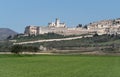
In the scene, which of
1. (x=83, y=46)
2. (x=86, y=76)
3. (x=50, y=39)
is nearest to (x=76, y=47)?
(x=83, y=46)

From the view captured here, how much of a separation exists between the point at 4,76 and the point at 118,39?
150 m

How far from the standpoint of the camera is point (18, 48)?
118 meters

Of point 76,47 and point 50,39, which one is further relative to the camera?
point 50,39

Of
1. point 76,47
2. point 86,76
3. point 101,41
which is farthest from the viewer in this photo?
point 101,41

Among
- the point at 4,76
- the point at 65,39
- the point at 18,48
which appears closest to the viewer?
the point at 4,76

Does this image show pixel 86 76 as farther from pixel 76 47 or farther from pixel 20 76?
pixel 76 47

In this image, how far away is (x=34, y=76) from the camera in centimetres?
2881

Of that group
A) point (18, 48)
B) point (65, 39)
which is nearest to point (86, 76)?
point (18, 48)

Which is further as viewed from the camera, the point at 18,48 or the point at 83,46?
the point at 83,46

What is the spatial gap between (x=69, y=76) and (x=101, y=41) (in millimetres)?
142184

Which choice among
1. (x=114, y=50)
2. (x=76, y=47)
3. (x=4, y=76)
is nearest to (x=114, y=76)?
(x=4, y=76)

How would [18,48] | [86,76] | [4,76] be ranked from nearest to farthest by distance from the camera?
[4,76], [86,76], [18,48]

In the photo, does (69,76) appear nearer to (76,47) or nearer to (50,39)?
(76,47)

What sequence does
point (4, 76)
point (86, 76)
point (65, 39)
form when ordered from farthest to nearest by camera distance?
point (65, 39), point (86, 76), point (4, 76)
